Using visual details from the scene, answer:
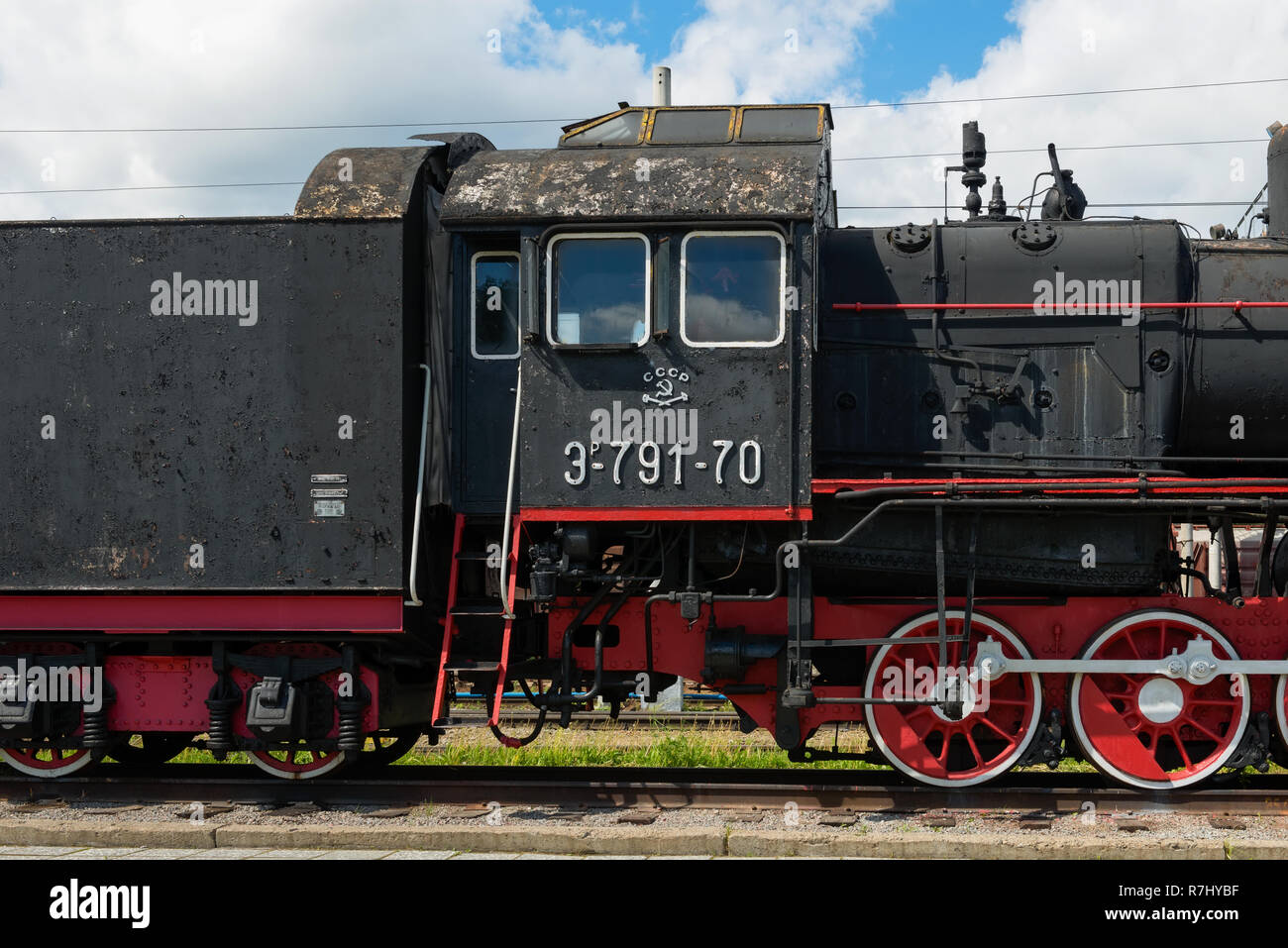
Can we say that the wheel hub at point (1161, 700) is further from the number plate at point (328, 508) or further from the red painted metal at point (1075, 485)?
the number plate at point (328, 508)

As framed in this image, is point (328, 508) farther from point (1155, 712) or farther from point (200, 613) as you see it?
point (1155, 712)

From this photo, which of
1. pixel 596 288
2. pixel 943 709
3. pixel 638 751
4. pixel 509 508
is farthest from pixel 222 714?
pixel 943 709

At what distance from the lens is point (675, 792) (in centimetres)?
799

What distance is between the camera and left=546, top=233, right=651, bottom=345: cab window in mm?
7602

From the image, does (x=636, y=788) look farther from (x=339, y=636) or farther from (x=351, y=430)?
(x=351, y=430)

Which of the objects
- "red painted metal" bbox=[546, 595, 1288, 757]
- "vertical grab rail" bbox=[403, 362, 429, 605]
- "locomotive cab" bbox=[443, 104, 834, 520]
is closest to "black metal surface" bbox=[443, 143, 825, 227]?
"locomotive cab" bbox=[443, 104, 834, 520]

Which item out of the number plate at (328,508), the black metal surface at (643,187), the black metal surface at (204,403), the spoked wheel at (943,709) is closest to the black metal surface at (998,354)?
the black metal surface at (643,187)

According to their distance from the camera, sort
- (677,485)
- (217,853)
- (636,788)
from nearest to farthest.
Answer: (217,853)
(677,485)
(636,788)

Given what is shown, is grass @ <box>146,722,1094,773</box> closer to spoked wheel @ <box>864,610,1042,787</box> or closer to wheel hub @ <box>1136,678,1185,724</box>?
spoked wheel @ <box>864,610,1042,787</box>

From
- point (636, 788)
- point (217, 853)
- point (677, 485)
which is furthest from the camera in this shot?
point (636, 788)

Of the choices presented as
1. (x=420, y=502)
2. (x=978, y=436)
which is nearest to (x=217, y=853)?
(x=420, y=502)

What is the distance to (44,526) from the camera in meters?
7.87

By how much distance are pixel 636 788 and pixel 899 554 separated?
2436mm

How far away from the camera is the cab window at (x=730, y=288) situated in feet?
24.7
